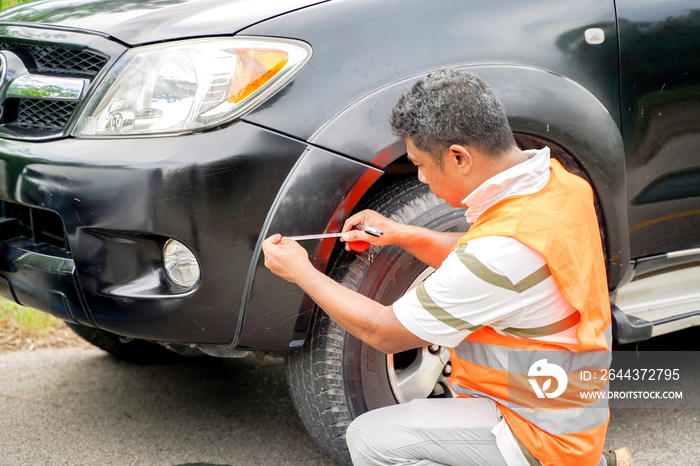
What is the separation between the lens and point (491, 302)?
166 centimetres

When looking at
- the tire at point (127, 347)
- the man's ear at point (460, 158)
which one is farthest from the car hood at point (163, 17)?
the tire at point (127, 347)

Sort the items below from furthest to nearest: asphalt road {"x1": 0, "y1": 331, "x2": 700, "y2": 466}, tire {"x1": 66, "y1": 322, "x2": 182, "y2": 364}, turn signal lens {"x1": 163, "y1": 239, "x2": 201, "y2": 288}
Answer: tire {"x1": 66, "y1": 322, "x2": 182, "y2": 364} < asphalt road {"x1": 0, "y1": 331, "x2": 700, "y2": 466} < turn signal lens {"x1": 163, "y1": 239, "x2": 201, "y2": 288}

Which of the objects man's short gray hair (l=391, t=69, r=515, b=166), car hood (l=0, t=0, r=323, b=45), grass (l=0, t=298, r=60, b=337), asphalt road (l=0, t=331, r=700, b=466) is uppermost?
car hood (l=0, t=0, r=323, b=45)

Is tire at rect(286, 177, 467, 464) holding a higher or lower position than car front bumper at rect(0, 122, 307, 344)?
lower

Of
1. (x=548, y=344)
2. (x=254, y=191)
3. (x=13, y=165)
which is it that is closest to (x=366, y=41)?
(x=254, y=191)

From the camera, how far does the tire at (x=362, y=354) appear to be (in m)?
2.08

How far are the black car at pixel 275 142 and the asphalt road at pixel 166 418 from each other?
48cm

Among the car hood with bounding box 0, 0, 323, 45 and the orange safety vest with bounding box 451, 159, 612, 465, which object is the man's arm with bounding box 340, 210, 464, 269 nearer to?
the orange safety vest with bounding box 451, 159, 612, 465

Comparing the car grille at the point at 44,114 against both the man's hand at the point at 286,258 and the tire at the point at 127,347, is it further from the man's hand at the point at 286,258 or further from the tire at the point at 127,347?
the tire at the point at 127,347

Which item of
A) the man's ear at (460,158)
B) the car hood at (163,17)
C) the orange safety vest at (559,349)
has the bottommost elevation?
the orange safety vest at (559,349)

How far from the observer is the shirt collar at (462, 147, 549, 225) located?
1.72m

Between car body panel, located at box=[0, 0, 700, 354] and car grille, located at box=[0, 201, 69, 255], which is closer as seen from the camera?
car body panel, located at box=[0, 0, 700, 354]

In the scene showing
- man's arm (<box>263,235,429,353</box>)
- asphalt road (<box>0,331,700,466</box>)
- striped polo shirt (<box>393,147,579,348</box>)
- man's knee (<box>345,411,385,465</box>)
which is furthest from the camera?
asphalt road (<box>0,331,700,466</box>)

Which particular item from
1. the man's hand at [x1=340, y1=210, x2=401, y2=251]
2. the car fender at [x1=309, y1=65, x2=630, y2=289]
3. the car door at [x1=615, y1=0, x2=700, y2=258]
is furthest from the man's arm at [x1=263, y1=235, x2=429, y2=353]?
the car door at [x1=615, y1=0, x2=700, y2=258]
